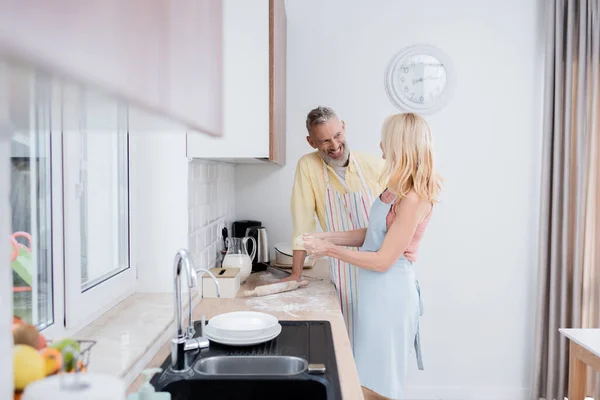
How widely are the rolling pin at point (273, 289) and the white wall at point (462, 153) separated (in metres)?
1.00

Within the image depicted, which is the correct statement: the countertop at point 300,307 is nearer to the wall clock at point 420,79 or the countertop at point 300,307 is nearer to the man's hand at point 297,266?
the man's hand at point 297,266

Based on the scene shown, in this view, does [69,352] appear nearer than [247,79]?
Yes

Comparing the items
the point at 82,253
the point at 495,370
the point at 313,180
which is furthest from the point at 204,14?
the point at 495,370

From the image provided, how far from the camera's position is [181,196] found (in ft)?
6.98

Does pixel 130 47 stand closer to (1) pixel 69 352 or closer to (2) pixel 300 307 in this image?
(1) pixel 69 352

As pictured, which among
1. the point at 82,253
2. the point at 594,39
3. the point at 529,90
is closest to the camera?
the point at 82,253

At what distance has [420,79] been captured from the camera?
11.1ft

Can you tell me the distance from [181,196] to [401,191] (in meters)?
0.82

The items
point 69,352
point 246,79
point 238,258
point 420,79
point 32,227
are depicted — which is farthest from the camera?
point 420,79

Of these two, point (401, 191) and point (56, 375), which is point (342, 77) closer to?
point (401, 191)

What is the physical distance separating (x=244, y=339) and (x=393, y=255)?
0.77 metres

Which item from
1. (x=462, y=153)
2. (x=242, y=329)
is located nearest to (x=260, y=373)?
(x=242, y=329)

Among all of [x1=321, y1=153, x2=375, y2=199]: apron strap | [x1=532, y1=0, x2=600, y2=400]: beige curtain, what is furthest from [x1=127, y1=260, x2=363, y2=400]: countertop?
[x1=532, y1=0, x2=600, y2=400]: beige curtain

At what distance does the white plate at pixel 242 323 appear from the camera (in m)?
1.67
